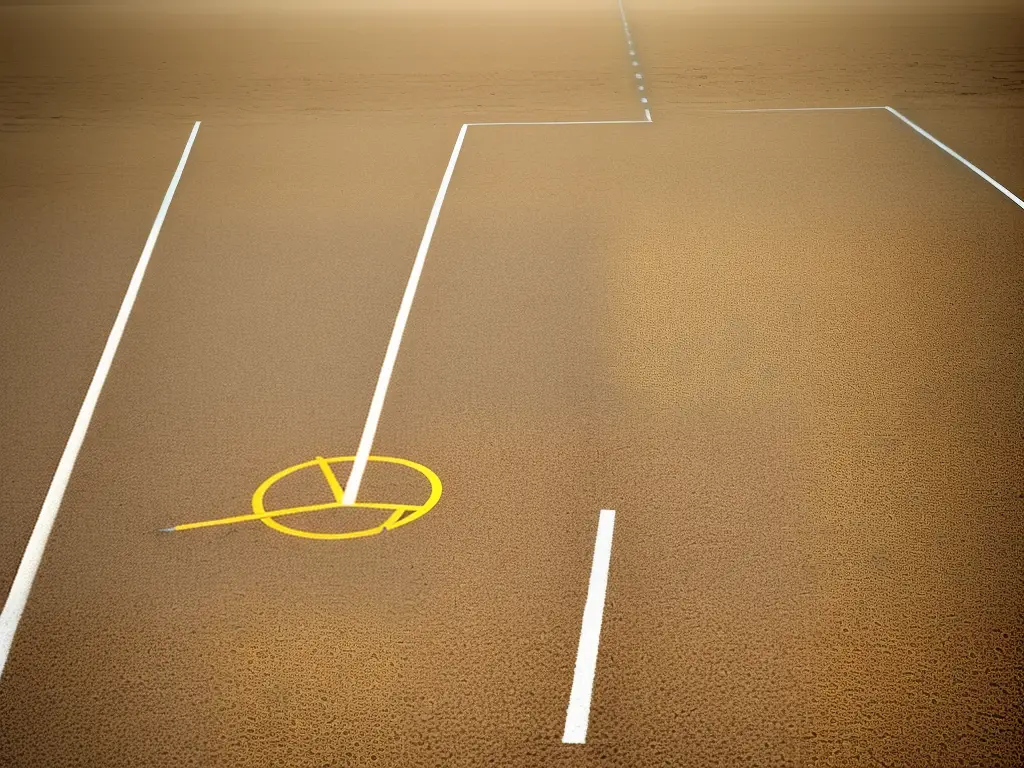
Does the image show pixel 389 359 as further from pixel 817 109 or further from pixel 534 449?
pixel 817 109

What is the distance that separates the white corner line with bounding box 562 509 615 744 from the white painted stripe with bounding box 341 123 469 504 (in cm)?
165

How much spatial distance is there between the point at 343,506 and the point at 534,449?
4.92 feet

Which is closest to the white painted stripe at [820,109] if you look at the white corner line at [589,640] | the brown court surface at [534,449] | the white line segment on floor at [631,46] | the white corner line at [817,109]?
the white corner line at [817,109]

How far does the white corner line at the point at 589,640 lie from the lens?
547cm

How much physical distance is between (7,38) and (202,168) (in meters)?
14.2

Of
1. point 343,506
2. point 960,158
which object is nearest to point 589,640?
point 343,506

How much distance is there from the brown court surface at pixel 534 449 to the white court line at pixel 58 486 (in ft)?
0.28

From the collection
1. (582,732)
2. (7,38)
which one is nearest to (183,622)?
(582,732)

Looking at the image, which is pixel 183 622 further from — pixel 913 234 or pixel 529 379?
pixel 913 234

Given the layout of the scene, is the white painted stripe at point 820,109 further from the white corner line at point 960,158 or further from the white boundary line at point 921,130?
the white corner line at point 960,158

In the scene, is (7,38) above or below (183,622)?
above

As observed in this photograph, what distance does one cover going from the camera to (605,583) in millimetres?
6574

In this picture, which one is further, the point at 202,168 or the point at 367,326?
the point at 202,168

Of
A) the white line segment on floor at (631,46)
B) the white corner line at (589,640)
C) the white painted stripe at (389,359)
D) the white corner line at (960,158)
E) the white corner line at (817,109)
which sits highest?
the white line segment on floor at (631,46)
